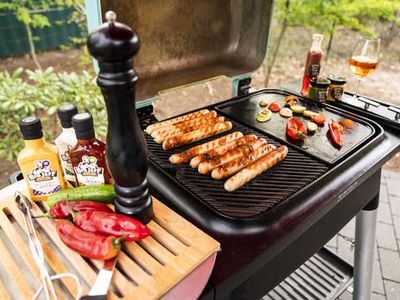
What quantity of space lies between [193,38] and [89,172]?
1255 millimetres

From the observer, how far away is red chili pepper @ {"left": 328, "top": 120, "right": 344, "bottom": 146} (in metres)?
1.59

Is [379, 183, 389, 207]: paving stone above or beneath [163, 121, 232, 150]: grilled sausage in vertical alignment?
beneath

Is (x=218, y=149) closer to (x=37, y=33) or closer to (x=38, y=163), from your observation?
(x=38, y=163)

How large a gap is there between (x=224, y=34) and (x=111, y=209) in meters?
1.56

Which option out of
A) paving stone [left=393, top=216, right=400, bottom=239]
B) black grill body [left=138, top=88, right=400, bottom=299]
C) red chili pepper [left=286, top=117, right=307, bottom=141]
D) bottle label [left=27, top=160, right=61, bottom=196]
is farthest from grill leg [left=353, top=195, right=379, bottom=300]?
bottle label [left=27, top=160, right=61, bottom=196]

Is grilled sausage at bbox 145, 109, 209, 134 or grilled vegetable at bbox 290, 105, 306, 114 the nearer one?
grilled sausage at bbox 145, 109, 209, 134

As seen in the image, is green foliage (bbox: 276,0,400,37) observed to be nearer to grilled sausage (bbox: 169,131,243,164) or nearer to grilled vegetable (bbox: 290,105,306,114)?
grilled vegetable (bbox: 290,105,306,114)

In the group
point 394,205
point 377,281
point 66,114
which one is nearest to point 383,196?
point 394,205

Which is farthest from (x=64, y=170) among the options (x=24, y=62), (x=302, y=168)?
(x=24, y=62)

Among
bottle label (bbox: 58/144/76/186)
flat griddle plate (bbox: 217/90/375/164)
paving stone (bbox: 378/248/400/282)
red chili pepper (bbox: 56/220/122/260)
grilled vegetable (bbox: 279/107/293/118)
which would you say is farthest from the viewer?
paving stone (bbox: 378/248/400/282)

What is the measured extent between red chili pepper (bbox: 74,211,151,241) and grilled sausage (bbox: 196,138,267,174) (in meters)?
0.47

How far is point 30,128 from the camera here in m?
1.02

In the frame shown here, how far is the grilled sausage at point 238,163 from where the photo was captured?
1.35 metres

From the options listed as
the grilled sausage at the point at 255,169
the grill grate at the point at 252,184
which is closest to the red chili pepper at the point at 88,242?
the grill grate at the point at 252,184
